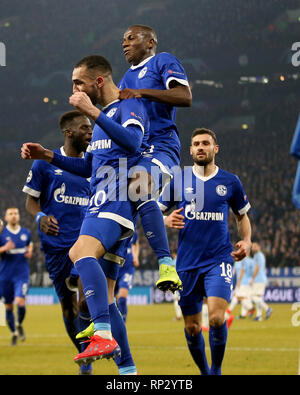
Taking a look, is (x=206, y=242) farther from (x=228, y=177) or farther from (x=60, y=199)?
(x=60, y=199)

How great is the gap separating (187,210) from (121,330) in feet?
6.63

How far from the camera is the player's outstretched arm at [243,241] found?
6.45m

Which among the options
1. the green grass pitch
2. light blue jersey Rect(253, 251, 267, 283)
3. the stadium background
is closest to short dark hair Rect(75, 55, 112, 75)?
the green grass pitch

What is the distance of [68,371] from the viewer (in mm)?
7965

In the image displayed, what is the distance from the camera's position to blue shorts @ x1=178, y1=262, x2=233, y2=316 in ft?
21.9

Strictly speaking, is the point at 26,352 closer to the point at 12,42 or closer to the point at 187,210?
the point at 187,210

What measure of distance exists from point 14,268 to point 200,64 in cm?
2246

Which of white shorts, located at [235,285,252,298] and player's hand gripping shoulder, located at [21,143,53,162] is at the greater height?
player's hand gripping shoulder, located at [21,143,53,162]

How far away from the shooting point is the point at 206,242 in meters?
6.86

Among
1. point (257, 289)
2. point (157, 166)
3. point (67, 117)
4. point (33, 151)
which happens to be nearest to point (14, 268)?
point (67, 117)

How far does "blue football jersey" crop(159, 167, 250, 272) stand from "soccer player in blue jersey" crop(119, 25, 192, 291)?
1364 millimetres

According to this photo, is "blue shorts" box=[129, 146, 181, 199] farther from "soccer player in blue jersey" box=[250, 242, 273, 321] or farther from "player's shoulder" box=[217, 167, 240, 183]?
"soccer player in blue jersey" box=[250, 242, 273, 321]

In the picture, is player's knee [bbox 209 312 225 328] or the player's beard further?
the player's beard

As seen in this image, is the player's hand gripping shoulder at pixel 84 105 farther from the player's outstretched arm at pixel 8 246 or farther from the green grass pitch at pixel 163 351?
the player's outstretched arm at pixel 8 246
